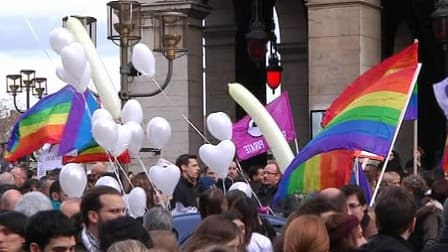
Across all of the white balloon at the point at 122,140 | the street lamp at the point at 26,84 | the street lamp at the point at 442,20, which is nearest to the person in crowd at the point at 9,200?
the white balloon at the point at 122,140

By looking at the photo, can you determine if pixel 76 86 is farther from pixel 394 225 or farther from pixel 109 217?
pixel 394 225

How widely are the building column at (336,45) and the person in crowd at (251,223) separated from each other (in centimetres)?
1067

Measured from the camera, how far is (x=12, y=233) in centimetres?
736

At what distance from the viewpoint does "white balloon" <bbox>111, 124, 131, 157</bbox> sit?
11.1m

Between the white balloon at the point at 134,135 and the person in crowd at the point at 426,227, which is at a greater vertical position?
the white balloon at the point at 134,135

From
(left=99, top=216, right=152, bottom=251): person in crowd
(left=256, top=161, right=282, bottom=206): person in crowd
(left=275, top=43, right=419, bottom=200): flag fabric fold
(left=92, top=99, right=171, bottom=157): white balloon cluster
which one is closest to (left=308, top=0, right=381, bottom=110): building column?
(left=256, top=161, right=282, bottom=206): person in crowd

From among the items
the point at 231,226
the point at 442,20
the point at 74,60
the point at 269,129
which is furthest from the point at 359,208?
the point at 442,20

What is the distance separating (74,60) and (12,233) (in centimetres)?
422

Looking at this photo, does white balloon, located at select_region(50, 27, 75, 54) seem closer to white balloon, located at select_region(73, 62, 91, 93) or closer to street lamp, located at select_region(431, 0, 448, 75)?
white balloon, located at select_region(73, 62, 91, 93)

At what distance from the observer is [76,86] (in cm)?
1173

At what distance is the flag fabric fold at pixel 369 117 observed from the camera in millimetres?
11523

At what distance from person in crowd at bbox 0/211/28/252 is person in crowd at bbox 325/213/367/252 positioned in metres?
1.72

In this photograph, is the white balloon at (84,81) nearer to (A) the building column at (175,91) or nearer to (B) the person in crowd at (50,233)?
(B) the person in crowd at (50,233)

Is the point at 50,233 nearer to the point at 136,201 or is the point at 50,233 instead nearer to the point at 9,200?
the point at 9,200
